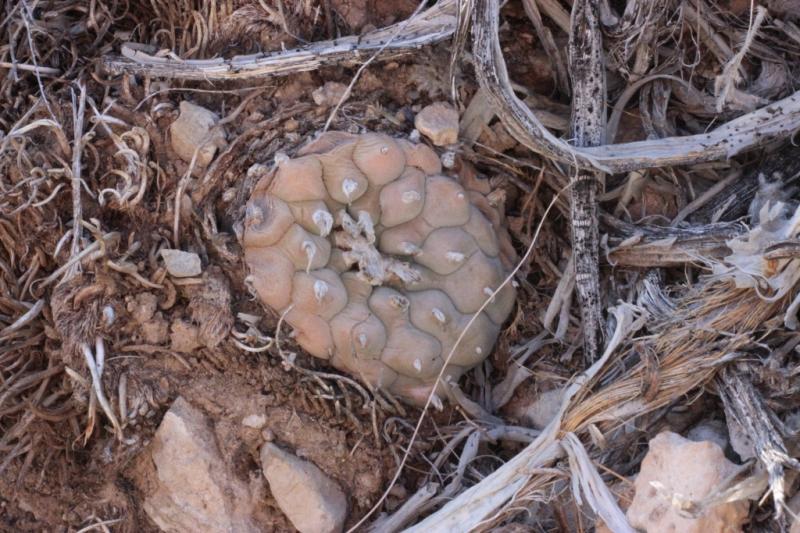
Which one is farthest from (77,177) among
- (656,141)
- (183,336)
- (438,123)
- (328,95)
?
(656,141)

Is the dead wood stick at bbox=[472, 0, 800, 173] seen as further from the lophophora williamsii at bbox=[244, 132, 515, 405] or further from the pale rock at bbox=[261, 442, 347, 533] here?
the pale rock at bbox=[261, 442, 347, 533]

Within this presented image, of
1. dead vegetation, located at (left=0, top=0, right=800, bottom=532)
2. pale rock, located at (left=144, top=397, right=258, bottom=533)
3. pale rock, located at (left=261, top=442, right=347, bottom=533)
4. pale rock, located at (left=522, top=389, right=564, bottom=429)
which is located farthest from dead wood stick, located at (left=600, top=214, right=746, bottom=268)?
pale rock, located at (left=144, top=397, right=258, bottom=533)

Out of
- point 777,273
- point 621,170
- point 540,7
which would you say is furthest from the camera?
point 540,7

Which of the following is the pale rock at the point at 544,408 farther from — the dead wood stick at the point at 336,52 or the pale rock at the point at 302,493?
the dead wood stick at the point at 336,52

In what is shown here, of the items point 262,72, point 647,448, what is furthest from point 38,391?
point 647,448

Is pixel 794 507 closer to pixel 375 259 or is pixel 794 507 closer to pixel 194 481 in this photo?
pixel 375 259

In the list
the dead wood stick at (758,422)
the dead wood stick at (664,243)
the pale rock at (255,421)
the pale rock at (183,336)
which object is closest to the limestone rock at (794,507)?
the dead wood stick at (758,422)

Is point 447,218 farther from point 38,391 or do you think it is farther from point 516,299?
point 38,391
